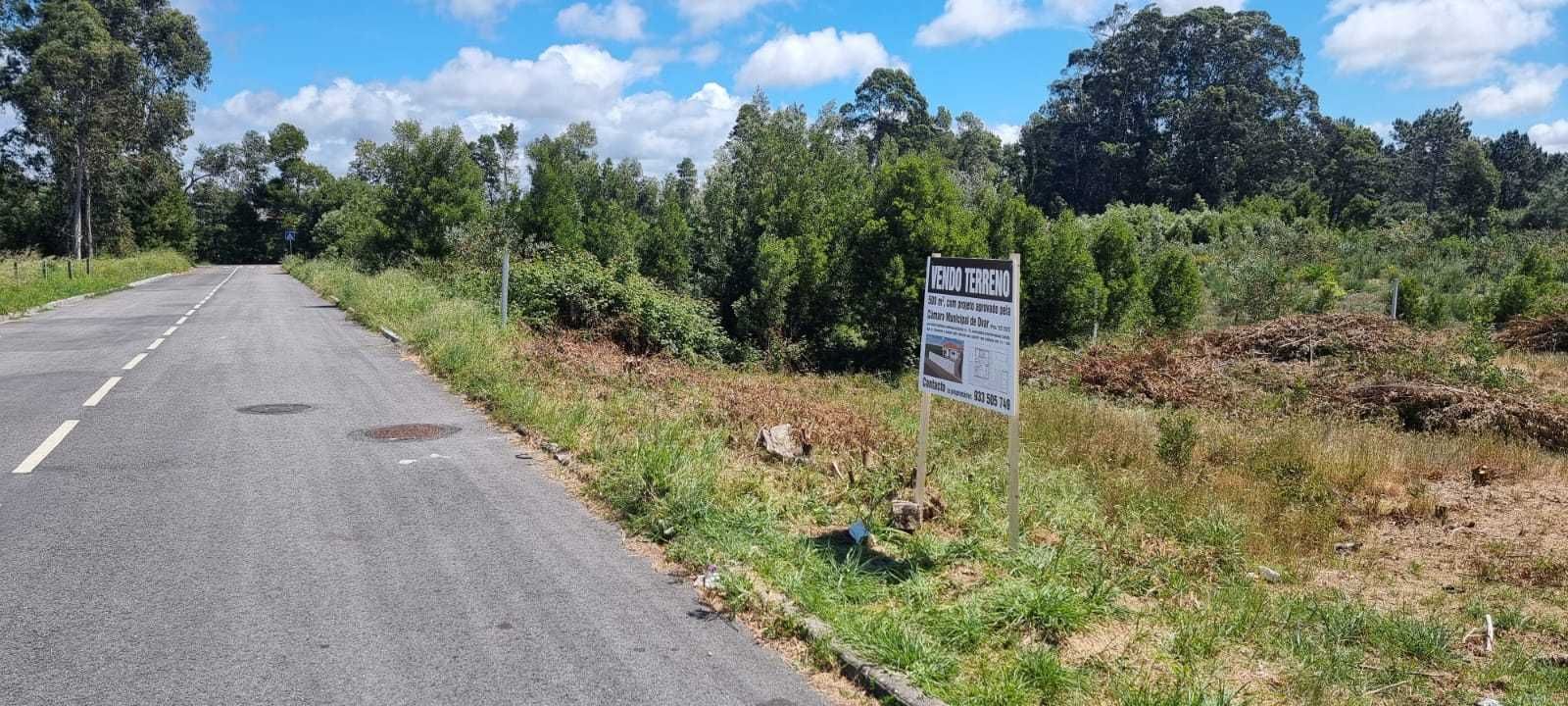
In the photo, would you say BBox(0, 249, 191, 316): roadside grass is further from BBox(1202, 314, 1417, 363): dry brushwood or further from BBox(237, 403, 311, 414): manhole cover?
BBox(1202, 314, 1417, 363): dry brushwood

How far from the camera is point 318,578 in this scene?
5395 mm

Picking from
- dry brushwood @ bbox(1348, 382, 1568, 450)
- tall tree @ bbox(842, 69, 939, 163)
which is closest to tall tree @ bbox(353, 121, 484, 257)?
dry brushwood @ bbox(1348, 382, 1568, 450)

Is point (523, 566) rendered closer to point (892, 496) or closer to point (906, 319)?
point (892, 496)

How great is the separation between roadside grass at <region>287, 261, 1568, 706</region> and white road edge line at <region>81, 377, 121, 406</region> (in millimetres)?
3961

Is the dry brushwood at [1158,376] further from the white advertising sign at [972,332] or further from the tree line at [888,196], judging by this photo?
the white advertising sign at [972,332]

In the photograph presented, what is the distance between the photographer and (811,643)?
4.70 meters

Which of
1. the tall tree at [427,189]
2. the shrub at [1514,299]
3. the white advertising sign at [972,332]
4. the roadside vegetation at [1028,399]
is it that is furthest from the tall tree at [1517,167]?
the white advertising sign at [972,332]

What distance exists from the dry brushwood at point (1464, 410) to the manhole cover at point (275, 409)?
1579 centimetres

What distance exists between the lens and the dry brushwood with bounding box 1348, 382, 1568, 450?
1291 cm

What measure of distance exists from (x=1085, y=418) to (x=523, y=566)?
1000 cm

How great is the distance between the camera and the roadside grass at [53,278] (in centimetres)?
2433

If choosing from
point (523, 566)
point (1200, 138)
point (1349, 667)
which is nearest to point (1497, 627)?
point (1349, 667)

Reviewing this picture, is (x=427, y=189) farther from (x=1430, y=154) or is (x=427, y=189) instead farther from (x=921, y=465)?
(x=1430, y=154)

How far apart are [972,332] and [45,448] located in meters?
8.41
